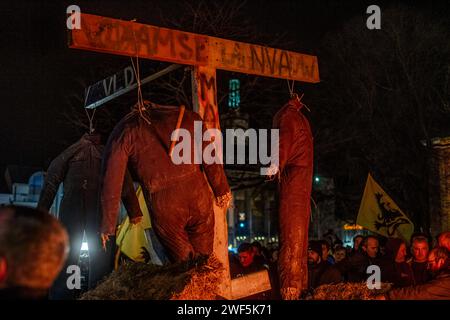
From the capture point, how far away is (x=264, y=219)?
5488 centimetres

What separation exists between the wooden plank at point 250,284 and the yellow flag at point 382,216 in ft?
26.5

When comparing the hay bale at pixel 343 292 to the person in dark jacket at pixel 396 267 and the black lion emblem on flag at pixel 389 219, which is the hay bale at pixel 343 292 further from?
the black lion emblem on flag at pixel 389 219

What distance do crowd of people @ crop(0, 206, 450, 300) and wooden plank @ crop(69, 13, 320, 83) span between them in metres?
1.82

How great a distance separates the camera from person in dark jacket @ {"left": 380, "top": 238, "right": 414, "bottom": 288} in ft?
25.1

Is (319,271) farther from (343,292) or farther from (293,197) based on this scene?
(343,292)

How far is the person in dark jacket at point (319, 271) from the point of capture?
24.3 ft

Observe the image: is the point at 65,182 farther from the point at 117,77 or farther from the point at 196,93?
the point at 196,93

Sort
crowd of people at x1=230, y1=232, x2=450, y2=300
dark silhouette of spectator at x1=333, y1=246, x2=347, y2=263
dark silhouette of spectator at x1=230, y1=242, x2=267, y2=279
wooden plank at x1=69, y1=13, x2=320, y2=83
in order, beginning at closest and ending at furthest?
wooden plank at x1=69, y1=13, x2=320, y2=83 < crowd of people at x1=230, y1=232, x2=450, y2=300 < dark silhouette of spectator at x1=230, y1=242, x2=267, y2=279 < dark silhouette of spectator at x1=333, y1=246, x2=347, y2=263

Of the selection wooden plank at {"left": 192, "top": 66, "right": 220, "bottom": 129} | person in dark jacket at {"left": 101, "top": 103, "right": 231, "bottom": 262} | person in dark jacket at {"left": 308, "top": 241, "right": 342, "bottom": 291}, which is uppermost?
wooden plank at {"left": 192, "top": 66, "right": 220, "bottom": 129}

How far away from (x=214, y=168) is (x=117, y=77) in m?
1.36

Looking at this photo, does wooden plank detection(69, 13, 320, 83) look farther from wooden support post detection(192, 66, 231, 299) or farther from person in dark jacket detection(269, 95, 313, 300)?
person in dark jacket detection(269, 95, 313, 300)

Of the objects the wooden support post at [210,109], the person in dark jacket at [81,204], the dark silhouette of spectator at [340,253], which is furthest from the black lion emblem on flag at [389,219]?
the wooden support post at [210,109]

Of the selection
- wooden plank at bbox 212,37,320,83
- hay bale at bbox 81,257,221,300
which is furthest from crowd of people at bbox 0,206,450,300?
wooden plank at bbox 212,37,320,83
